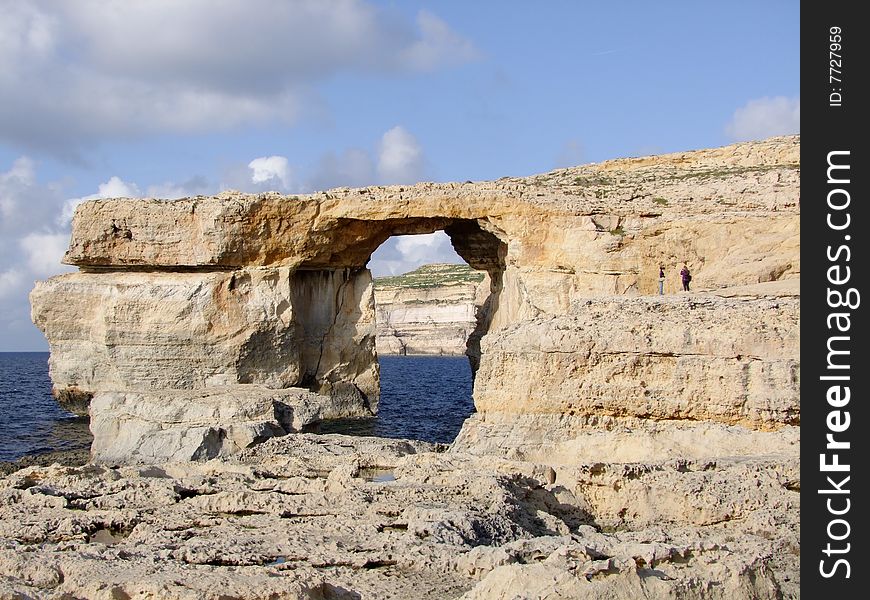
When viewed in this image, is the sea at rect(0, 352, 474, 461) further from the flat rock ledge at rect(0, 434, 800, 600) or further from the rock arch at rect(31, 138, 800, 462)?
the flat rock ledge at rect(0, 434, 800, 600)

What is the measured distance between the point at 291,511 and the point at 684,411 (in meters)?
7.20

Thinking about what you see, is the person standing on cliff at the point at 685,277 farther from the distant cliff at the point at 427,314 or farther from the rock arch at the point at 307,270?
the distant cliff at the point at 427,314

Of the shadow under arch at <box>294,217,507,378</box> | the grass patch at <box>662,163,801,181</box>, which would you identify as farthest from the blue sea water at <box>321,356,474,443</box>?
the grass patch at <box>662,163,801,181</box>

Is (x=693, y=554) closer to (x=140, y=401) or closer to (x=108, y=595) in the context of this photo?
(x=108, y=595)

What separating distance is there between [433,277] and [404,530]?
8401 centimetres

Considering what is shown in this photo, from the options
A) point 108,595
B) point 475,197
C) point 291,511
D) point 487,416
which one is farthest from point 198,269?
point 108,595

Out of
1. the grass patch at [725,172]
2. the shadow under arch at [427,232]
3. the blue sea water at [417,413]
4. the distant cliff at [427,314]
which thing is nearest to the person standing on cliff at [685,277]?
the grass patch at [725,172]

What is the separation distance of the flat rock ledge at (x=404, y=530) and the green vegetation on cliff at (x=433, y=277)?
68685 millimetres

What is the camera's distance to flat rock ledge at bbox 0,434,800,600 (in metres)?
8.05

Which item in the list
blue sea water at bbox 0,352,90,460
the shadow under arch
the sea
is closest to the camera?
blue sea water at bbox 0,352,90,460

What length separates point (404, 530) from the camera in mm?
10812

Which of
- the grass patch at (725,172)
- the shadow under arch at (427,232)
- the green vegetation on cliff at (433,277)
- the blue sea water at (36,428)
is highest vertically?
the green vegetation on cliff at (433,277)

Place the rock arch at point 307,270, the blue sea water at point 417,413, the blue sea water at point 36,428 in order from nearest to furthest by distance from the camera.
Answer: the rock arch at point 307,270
the blue sea water at point 36,428
the blue sea water at point 417,413

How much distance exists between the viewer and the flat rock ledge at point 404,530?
26.4ft
